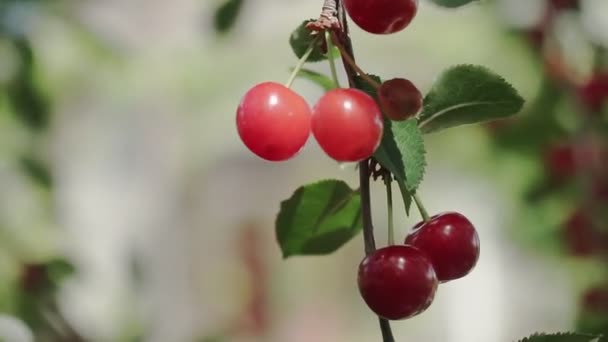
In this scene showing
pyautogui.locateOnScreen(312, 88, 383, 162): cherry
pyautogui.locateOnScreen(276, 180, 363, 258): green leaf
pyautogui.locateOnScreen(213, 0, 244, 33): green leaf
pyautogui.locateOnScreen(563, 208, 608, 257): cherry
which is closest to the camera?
pyautogui.locateOnScreen(312, 88, 383, 162): cherry

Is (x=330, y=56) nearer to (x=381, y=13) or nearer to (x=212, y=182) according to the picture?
(x=381, y=13)

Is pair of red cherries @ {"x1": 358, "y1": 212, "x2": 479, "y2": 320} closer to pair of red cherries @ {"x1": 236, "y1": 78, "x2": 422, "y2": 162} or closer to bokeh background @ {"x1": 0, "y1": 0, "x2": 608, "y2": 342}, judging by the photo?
pair of red cherries @ {"x1": 236, "y1": 78, "x2": 422, "y2": 162}

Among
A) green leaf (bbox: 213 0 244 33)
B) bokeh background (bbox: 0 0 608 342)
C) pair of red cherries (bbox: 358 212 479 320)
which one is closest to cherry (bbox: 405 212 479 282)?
pair of red cherries (bbox: 358 212 479 320)

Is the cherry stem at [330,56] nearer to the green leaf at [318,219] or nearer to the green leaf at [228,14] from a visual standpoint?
the green leaf at [318,219]

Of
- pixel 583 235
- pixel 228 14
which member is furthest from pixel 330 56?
pixel 583 235

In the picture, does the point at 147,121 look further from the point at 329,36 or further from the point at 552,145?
the point at 329,36

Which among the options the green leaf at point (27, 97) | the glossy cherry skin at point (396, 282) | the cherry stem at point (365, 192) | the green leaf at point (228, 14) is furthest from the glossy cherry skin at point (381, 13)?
the green leaf at point (27, 97)

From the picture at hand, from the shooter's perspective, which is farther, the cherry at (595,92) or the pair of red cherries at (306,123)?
the cherry at (595,92)
